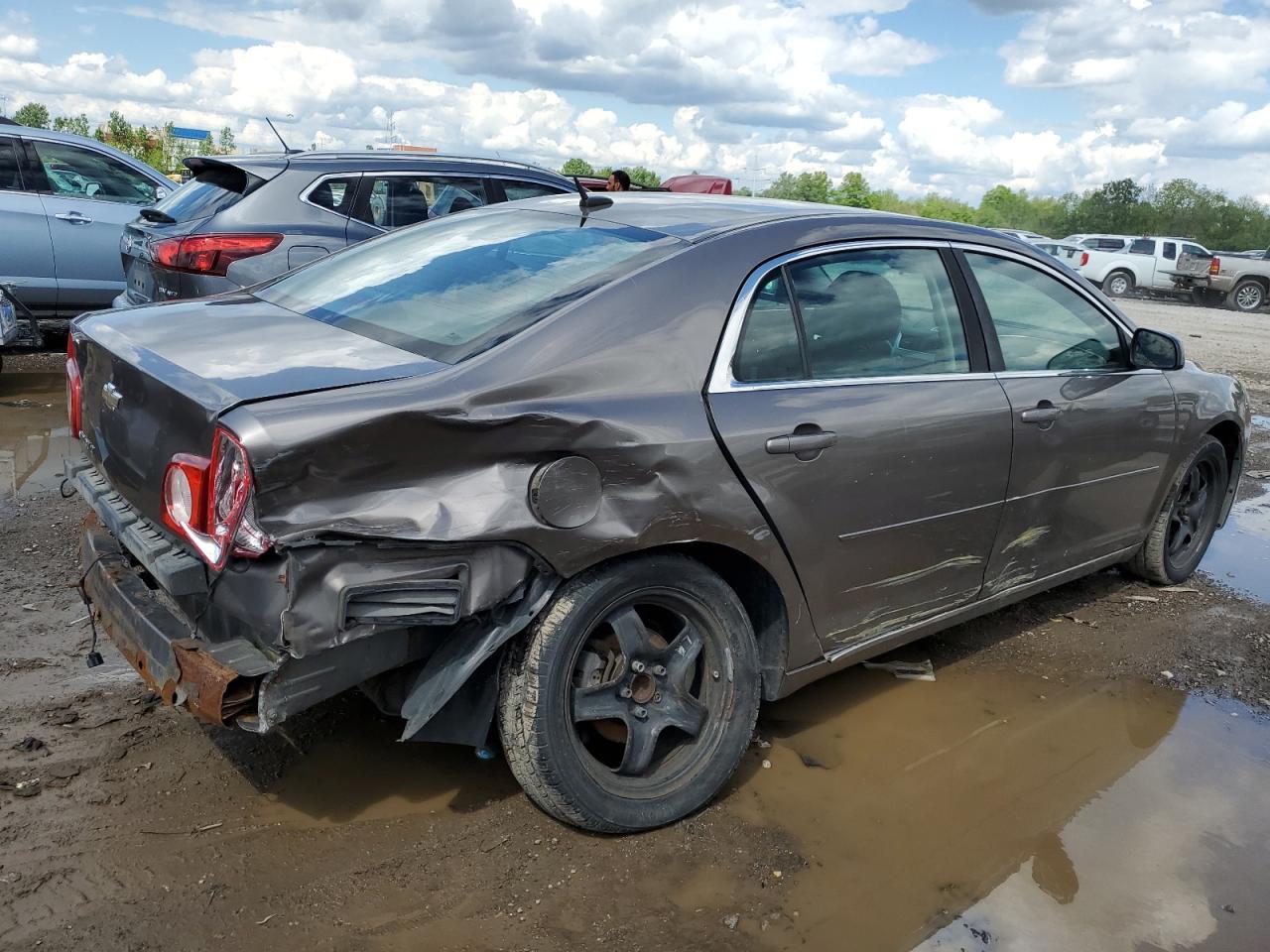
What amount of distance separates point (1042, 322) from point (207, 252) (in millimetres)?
4875

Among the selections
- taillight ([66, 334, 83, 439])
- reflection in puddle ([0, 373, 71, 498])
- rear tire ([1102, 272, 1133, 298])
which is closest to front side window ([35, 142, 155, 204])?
reflection in puddle ([0, 373, 71, 498])

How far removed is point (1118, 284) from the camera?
26.9 m

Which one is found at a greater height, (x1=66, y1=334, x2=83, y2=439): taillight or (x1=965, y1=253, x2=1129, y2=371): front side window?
(x1=965, y1=253, x2=1129, y2=371): front side window

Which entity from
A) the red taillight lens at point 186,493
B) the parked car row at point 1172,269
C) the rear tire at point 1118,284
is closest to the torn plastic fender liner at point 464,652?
the red taillight lens at point 186,493

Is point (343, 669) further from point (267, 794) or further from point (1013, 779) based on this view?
point (1013, 779)

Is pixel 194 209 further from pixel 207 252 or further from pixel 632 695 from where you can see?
pixel 632 695

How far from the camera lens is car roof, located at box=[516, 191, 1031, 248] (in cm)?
330

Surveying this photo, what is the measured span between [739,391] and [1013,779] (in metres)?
1.62

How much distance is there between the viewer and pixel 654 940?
263 cm

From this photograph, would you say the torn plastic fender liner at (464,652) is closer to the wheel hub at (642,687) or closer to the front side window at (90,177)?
the wheel hub at (642,687)

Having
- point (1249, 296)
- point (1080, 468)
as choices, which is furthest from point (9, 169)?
point (1249, 296)

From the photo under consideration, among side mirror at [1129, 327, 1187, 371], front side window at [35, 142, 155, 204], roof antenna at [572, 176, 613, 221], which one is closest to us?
roof antenna at [572, 176, 613, 221]

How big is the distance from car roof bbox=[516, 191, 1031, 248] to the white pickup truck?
24.7 metres

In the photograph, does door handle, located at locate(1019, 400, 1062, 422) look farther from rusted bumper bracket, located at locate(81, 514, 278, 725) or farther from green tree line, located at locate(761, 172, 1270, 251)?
green tree line, located at locate(761, 172, 1270, 251)
